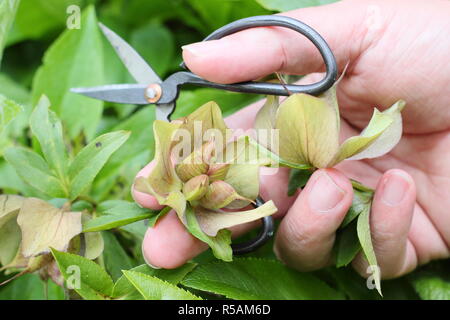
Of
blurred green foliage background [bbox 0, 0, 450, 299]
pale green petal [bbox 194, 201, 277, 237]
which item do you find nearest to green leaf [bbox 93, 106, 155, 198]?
blurred green foliage background [bbox 0, 0, 450, 299]

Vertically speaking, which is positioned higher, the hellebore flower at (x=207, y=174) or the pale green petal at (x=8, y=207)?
the hellebore flower at (x=207, y=174)

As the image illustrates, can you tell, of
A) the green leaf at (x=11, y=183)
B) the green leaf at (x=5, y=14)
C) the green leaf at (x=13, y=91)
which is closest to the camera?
the green leaf at (x=5, y=14)

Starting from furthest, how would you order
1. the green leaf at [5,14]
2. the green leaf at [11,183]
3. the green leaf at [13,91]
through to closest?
the green leaf at [13,91], the green leaf at [11,183], the green leaf at [5,14]

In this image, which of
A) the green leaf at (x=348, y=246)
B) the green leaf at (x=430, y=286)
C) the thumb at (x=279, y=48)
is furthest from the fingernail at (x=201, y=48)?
the green leaf at (x=430, y=286)

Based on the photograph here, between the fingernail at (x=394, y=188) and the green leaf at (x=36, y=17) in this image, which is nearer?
the fingernail at (x=394, y=188)

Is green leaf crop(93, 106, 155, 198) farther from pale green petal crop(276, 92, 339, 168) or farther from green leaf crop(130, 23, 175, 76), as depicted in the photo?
pale green petal crop(276, 92, 339, 168)

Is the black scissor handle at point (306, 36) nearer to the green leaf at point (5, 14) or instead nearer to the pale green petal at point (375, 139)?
the pale green petal at point (375, 139)

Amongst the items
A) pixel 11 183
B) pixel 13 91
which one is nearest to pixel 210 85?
pixel 11 183
